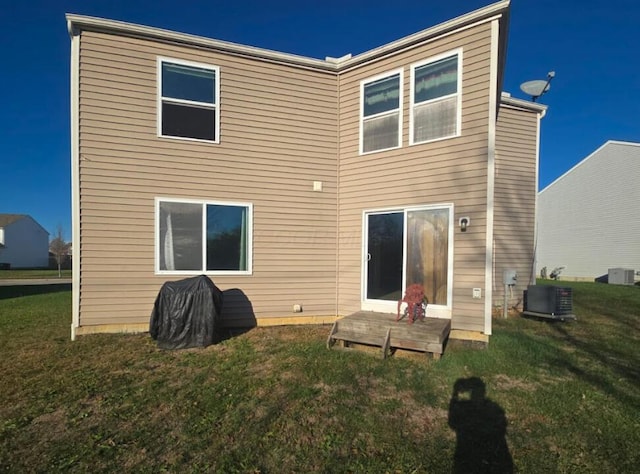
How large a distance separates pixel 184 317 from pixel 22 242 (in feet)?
165

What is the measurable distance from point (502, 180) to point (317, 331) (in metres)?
6.40

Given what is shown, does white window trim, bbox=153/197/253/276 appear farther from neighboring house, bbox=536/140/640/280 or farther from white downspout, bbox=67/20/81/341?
neighboring house, bbox=536/140/640/280

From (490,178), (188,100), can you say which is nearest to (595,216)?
(490,178)

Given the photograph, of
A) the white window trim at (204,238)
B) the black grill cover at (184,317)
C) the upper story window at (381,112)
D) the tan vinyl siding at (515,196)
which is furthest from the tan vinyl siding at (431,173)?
the tan vinyl siding at (515,196)

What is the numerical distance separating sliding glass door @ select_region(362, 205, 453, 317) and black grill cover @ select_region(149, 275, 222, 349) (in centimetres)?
305

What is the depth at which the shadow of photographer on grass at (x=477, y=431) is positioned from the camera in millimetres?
2604

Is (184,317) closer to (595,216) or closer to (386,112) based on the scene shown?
(386,112)

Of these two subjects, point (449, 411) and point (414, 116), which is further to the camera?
point (414, 116)

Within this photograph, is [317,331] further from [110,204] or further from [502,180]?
[502,180]

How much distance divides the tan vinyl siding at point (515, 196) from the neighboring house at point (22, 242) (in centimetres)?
5062

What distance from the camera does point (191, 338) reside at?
18.2 ft

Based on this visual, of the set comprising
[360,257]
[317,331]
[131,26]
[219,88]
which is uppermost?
[131,26]

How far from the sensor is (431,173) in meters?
6.18

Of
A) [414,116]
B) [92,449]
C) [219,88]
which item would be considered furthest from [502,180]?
[92,449]
